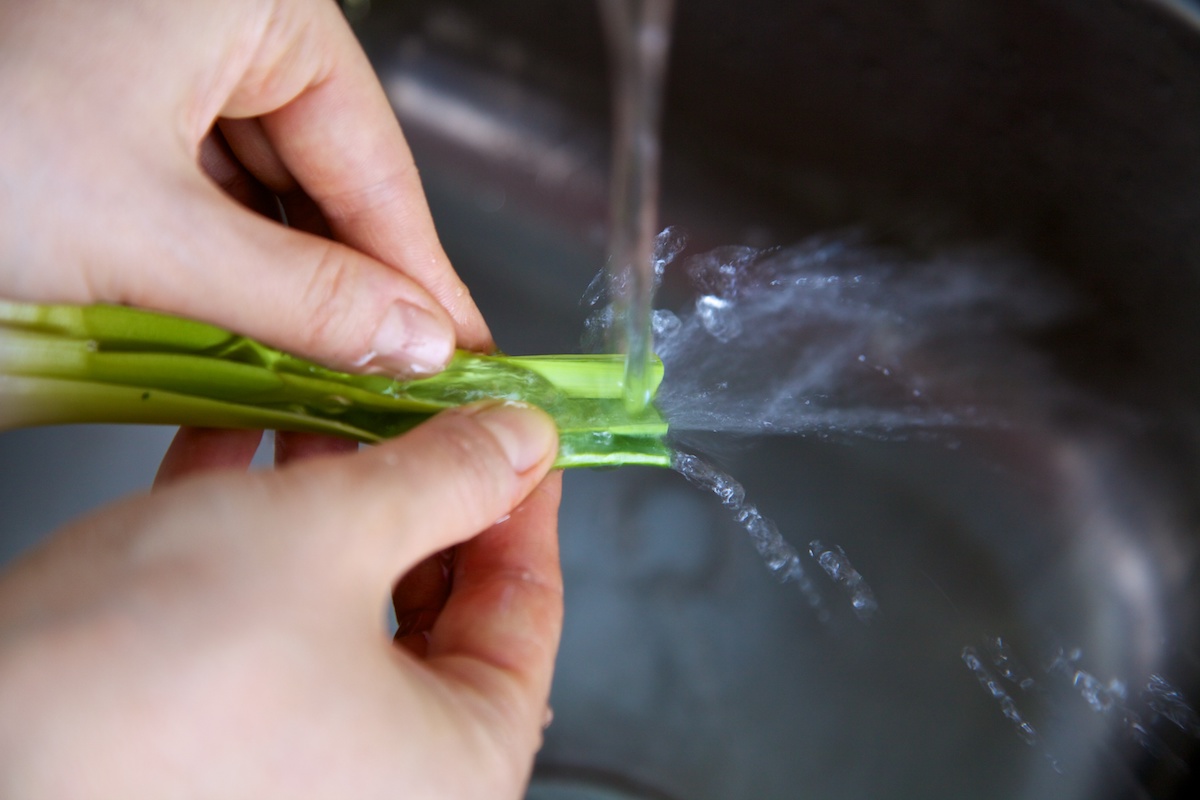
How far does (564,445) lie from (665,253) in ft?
1.53

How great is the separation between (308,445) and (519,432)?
0.34 meters

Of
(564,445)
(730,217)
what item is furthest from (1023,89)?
(564,445)

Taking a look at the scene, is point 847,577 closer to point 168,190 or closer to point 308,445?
point 308,445

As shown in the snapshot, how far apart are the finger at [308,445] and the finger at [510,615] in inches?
6.8

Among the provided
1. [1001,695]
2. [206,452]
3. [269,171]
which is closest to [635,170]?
[269,171]

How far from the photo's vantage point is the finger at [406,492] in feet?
1.36

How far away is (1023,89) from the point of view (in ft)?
2.87

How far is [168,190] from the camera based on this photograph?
1.86 feet

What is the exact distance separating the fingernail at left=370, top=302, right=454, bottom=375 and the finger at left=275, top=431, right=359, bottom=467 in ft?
0.51

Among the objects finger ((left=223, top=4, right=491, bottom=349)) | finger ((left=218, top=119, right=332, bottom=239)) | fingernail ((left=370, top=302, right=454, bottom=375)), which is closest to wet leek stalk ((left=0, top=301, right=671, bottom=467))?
fingernail ((left=370, top=302, right=454, bottom=375))

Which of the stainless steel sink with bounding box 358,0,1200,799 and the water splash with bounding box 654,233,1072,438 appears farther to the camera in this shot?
the water splash with bounding box 654,233,1072,438

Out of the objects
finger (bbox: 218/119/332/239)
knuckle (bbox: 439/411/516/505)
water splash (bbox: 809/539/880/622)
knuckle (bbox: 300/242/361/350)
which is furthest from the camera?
water splash (bbox: 809/539/880/622)

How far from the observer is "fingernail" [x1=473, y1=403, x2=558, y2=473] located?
1.81 feet

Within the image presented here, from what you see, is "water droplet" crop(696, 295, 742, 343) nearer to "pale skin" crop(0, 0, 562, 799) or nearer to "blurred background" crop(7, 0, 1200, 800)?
"blurred background" crop(7, 0, 1200, 800)
